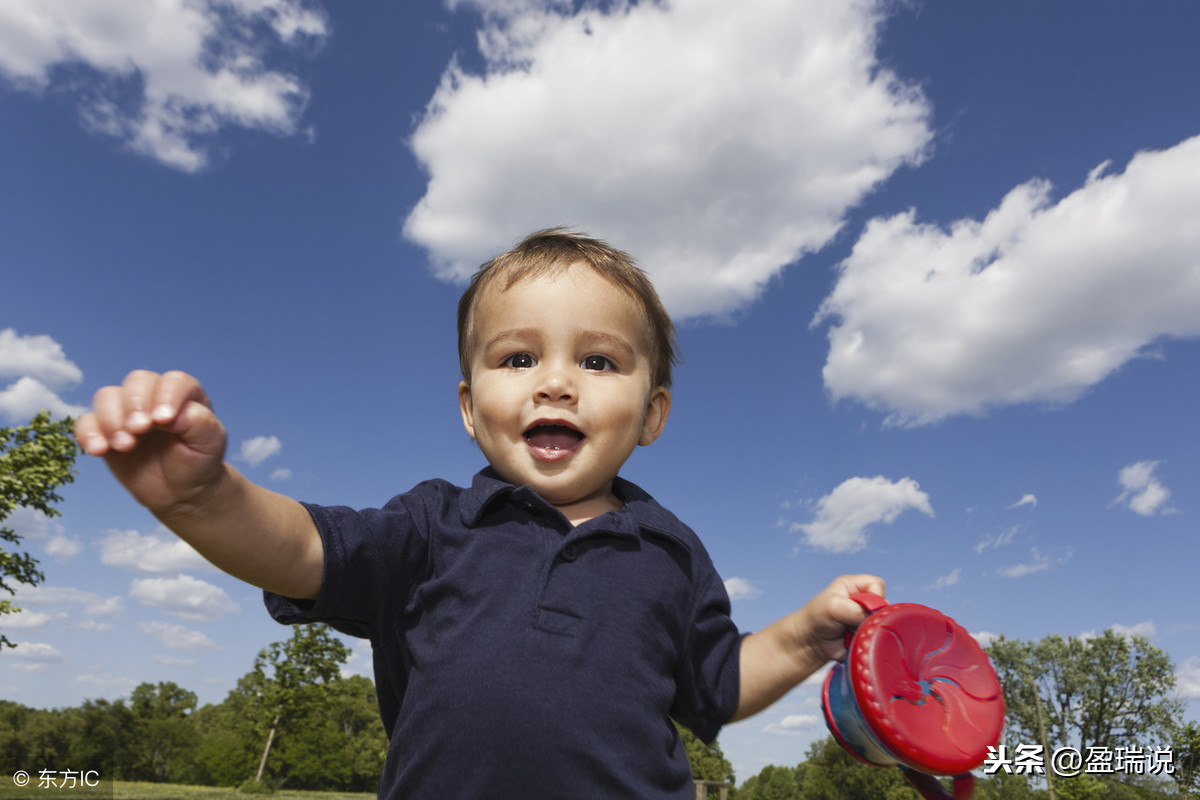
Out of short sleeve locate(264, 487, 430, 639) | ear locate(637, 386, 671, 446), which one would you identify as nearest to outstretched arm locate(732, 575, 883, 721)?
ear locate(637, 386, 671, 446)

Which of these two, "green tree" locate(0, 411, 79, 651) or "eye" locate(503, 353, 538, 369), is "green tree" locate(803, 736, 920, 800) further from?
"eye" locate(503, 353, 538, 369)

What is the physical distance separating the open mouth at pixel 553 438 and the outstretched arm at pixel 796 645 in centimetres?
97

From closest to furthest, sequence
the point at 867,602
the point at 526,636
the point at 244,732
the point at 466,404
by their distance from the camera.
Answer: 1. the point at 526,636
2. the point at 867,602
3. the point at 466,404
4. the point at 244,732

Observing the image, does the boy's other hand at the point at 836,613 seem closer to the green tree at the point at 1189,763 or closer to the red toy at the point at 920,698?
the red toy at the point at 920,698

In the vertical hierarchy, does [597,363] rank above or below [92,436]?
above

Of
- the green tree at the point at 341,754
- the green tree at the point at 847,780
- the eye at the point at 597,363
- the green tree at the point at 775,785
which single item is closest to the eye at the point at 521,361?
the eye at the point at 597,363

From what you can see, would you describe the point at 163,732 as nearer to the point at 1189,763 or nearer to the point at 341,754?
the point at 341,754

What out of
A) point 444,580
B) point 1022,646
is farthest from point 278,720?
point 1022,646

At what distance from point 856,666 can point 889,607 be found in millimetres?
210

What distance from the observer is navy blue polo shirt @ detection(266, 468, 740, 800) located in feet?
6.77

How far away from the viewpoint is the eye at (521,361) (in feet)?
8.96

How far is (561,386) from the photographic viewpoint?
8.52ft

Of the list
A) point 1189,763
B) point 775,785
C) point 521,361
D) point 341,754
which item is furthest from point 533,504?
point 775,785

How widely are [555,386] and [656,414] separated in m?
0.75
